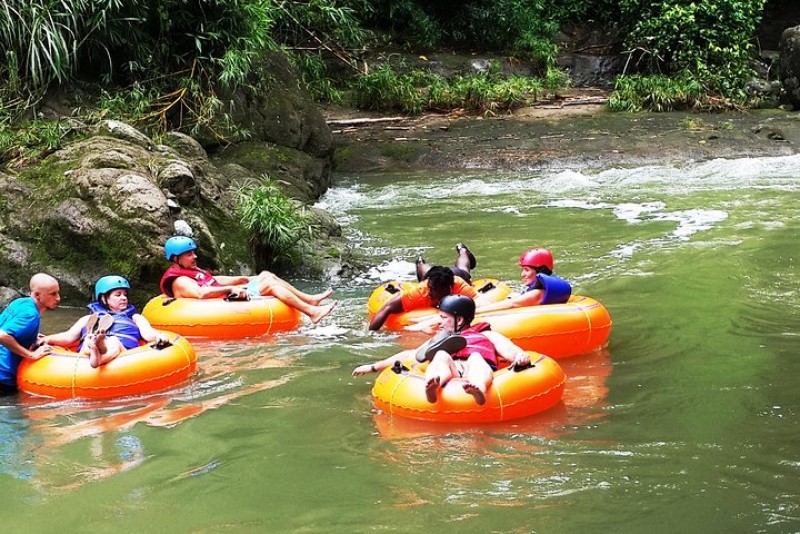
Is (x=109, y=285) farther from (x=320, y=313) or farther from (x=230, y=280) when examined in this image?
(x=320, y=313)

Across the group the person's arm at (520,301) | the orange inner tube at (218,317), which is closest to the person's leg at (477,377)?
the person's arm at (520,301)

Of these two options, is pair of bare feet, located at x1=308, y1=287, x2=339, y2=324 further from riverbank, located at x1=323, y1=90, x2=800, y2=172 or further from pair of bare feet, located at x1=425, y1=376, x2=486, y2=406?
riverbank, located at x1=323, y1=90, x2=800, y2=172

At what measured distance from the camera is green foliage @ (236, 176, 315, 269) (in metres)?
9.53

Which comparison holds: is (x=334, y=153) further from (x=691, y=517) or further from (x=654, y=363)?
(x=691, y=517)

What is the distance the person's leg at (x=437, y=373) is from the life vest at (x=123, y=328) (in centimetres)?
229

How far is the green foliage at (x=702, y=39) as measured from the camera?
1805cm

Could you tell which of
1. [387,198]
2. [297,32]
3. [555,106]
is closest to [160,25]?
[387,198]

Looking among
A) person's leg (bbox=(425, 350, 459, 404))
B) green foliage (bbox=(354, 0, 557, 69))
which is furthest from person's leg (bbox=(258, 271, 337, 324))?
green foliage (bbox=(354, 0, 557, 69))

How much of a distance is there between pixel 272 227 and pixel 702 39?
40.8 ft

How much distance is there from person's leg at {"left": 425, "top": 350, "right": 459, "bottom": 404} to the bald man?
2673 millimetres

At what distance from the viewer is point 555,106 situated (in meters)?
17.4

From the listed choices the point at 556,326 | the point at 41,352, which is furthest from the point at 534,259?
the point at 41,352

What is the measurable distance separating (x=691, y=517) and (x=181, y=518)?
2282 millimetres

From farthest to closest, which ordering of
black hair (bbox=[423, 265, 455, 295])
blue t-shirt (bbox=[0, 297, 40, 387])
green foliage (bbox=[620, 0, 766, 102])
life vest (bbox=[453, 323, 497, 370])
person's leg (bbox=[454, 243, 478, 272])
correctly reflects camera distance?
green foliage (bbox=[620, 0, 766, 102]) → person's leg (bbox=[454, 243, 478, 272]) → black hair (bbox=[423, 265, 455, 295]) → blue t-shirt (bbox=[0, 297, 40, 387]) → life vest (bbox=[453, 323, 497, 370])
